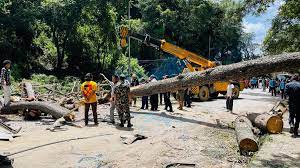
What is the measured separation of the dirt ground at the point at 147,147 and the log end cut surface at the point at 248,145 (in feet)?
0.55

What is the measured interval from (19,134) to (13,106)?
359 cm

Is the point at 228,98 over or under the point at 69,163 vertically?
over

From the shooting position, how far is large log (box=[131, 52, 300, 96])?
12.3 m

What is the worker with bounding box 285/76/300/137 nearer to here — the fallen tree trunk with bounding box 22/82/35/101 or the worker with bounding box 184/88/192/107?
the worker with bounding box 184/88/192/107

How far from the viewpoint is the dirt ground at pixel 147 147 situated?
8688 millimetres

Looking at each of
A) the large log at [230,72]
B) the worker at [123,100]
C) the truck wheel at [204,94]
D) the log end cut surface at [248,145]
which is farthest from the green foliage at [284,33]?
the log end cut surface at [248,145]

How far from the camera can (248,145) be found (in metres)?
9.97

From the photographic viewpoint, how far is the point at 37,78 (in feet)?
87.8

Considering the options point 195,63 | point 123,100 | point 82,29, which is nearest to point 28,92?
point 123,100

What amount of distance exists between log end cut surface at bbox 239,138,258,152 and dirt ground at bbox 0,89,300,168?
17cm

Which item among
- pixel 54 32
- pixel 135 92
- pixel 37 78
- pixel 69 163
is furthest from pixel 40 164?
pixel 54 32

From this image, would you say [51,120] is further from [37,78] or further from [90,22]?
[90,22]

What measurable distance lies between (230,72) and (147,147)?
550 centimetres

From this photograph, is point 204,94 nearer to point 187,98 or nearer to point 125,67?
point 187,98
